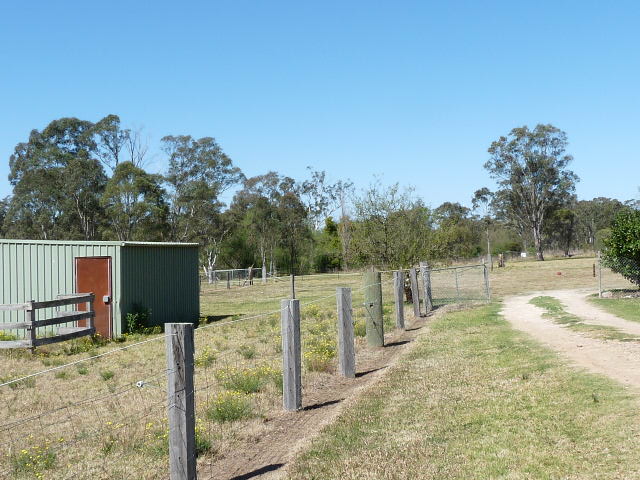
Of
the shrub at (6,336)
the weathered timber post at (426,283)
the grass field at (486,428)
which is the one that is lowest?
the grass field at (486,428)

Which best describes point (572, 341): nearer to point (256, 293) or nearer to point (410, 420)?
point (410, 420)

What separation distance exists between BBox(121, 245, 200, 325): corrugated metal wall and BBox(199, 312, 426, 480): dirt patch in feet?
33.7

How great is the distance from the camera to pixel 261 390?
9.86 metres

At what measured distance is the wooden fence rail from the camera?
1573 centimetres

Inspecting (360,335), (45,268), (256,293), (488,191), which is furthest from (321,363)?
(488,191)

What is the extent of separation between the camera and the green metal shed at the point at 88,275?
20.1m

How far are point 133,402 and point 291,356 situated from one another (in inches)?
108

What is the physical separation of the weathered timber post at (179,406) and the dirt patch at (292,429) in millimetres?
703

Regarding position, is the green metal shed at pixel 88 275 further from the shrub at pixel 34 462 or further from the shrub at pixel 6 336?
the shrub at pixel 34 462

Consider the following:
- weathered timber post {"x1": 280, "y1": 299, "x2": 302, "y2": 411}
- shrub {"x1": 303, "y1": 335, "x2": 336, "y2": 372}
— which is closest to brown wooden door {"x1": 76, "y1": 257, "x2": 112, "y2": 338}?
shrub {"x1": 303, "y1": 335, "x2": 336, "y2": 372}

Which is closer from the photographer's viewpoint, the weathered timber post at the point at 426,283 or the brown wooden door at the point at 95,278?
the brown wooden door at the point at 95,278

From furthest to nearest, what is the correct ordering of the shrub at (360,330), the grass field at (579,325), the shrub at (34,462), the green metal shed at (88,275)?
1. the green metal shed at (88,275)
2. the shrub at (360,330)
3. the grass field at (579,325)
4. the shrub at (34,462)

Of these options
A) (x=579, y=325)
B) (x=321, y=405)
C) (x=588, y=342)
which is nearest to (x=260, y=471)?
(x=321, y=405)

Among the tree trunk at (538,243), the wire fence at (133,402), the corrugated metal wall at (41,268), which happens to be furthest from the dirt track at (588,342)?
the tree trunk at (538,243)
